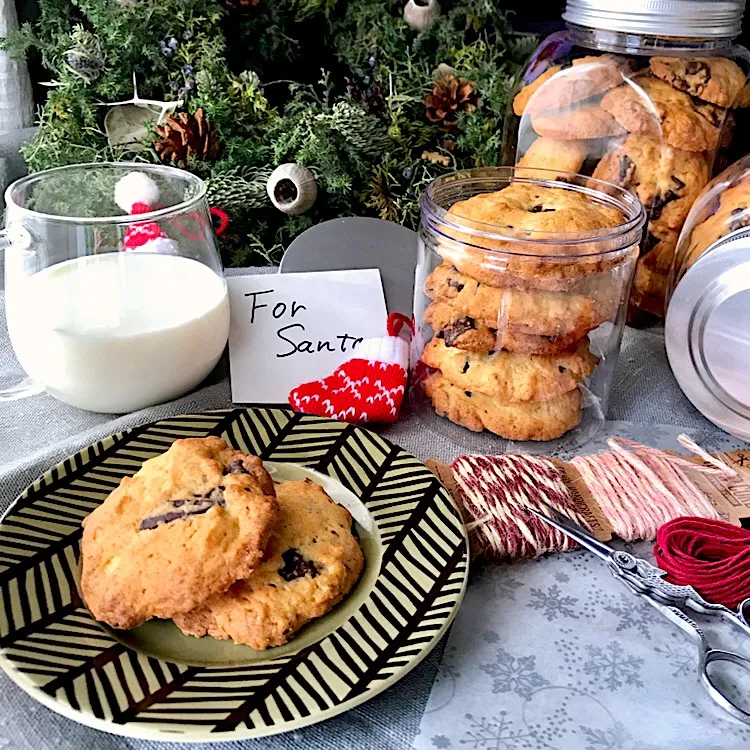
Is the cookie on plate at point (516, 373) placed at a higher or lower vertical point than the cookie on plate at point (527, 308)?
lower

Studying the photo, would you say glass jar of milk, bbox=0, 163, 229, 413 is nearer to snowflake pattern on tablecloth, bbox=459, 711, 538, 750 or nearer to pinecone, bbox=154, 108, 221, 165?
pinecone, bbox=154, 108, 221, 165

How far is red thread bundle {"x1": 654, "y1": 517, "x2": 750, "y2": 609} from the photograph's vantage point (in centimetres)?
73

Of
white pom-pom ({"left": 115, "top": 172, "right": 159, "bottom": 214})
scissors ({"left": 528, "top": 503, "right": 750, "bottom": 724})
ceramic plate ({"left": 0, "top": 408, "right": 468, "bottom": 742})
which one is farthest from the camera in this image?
white pom-pom ({"left": 115, "top": 172, "right": 159, "bottom": 214})

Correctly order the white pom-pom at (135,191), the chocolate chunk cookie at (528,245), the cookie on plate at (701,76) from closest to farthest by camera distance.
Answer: the chocolate chunk cookie at (528,245) → the white pom-pom at (135,191) → the cookie on plate at (701,76)

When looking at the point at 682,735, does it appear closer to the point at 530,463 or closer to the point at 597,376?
the point at 530,463

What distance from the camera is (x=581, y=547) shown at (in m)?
0.83

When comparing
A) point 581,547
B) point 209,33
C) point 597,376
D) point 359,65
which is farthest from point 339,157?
point 581,547

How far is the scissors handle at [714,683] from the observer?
0.64 m

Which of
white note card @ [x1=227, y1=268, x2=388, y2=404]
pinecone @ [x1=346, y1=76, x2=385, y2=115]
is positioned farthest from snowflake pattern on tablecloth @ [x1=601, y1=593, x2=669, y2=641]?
pinecone @ [x1=346, y1=76, x2=385, y2=115]

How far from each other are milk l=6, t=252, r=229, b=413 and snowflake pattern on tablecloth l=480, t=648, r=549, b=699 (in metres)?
0.52

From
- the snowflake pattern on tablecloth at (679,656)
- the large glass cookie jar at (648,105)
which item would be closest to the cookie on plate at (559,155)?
the large glass cookie jar at (648,105)

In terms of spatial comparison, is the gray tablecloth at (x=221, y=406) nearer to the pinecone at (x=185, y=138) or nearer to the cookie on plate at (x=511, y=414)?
the cookie on plate at (x=511, y=414)

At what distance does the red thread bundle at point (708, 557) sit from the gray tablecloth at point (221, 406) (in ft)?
0.47

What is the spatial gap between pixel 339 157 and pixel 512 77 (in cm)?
35
